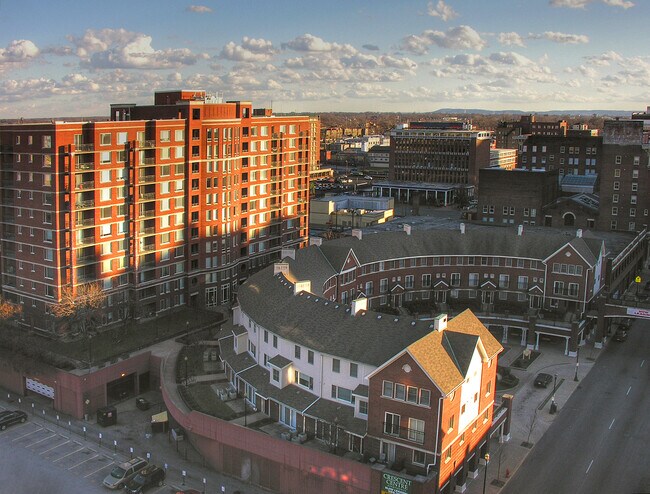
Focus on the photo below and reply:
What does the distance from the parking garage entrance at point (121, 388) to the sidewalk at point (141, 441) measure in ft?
2.40

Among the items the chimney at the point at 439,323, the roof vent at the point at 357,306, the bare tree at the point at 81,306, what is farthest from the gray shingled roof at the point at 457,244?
the chimney at the point at 439,323

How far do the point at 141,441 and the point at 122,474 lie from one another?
769cm

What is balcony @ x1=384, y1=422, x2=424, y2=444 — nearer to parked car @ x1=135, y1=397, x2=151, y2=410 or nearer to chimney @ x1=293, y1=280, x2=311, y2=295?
chimney @ x1=293, y1=280, x2=311, y2=295

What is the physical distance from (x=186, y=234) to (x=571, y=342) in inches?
1886

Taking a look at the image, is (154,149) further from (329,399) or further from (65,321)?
(329,399)

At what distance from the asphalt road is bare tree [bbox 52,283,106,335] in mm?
46562

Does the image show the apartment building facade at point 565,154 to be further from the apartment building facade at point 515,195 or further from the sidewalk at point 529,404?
the sidewalk at point 529,404

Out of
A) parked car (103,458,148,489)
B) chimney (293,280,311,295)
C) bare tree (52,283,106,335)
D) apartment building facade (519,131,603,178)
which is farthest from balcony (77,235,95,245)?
apartment building facade (519,131,603,178)

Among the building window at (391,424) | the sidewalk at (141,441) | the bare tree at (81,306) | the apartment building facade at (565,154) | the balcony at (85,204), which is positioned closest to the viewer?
the building window at (391,424)

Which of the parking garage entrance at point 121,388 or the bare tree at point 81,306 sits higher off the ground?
the bare tree at point 81,306

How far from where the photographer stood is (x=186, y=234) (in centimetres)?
8925

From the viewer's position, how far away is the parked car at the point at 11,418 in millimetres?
64562

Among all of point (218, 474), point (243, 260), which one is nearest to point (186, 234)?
point (243, 260)

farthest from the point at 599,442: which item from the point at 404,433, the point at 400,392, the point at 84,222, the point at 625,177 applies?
the point at 625,177
